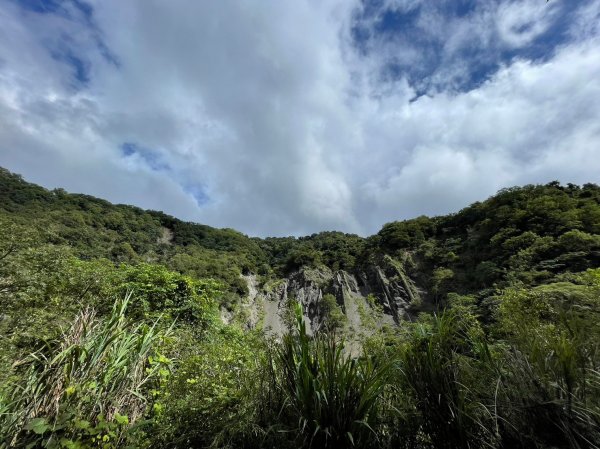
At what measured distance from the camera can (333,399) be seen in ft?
7.04

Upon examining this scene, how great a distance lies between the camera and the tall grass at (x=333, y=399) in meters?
2.10

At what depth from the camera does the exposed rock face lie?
43938 mm

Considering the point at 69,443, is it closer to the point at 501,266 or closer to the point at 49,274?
the point at 49,274

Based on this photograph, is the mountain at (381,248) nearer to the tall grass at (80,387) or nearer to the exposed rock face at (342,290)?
the exposed rock face at (342,290)

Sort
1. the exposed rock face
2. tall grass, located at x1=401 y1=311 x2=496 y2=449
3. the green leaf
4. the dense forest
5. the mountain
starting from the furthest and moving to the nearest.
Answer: the exposed rock face, the mountain, tall grass, located at x1=401 y1=311 x2=496 y2=449, the dense forest, the green leaf

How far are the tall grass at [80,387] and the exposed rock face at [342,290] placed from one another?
129 ft

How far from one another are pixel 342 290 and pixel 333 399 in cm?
4930

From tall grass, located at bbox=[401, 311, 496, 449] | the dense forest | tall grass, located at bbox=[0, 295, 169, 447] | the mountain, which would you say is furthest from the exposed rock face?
tall grass, located at bbox=[0, 295, 169, 447]

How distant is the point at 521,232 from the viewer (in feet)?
118

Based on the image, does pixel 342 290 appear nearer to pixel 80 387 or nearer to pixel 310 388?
pixel 310 388

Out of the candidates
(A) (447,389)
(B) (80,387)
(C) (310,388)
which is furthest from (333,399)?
(B) (80,387)

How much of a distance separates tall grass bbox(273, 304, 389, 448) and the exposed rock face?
39299 mm

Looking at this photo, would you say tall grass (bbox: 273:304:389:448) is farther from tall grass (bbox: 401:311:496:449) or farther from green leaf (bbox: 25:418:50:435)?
green leaf (bbox: 25:418:50:435)

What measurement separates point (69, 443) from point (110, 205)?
76.3 m
